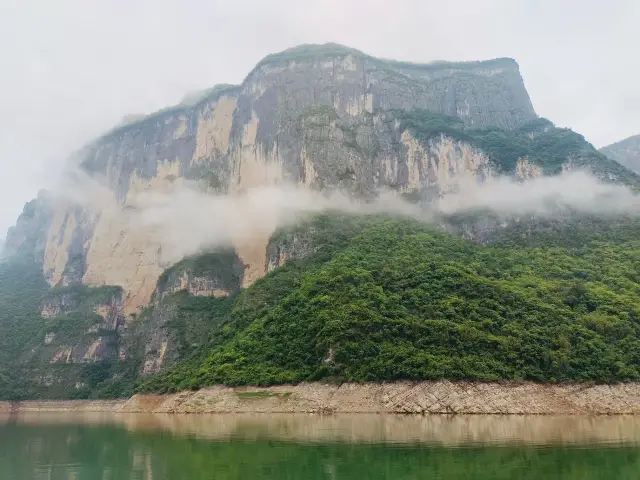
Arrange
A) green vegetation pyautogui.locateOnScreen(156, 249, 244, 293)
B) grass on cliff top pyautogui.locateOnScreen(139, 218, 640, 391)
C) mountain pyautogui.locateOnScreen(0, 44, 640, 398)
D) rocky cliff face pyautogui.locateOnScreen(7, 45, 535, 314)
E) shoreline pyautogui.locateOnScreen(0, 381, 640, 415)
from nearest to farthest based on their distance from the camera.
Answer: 1. shoreline pyautogui.locateOnScreen(0, 381, 640, 415)
2. grass on cliff top pyautogui.locateOnScreen(139, 218, 640, 391)
3. mountain pyautogui.locateOnScreen(0, 44, 640, 398)
4. green vegetation pyautogui.locateOnScreen(156, 249, 244, 293)
5. rocky cliff face pyautogui.locateOnScreen(7, 45, 535, 314)

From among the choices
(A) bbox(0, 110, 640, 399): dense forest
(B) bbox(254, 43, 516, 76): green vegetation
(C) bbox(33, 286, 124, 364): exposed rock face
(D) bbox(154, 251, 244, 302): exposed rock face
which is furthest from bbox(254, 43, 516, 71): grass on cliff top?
(C) bbox(33, 286, 124, 364): exposed rock face

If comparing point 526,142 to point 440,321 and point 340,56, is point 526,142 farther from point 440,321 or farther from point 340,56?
point 440,321

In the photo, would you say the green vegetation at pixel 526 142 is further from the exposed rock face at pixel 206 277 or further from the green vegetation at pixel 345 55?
the exposed rock face at pixel 206 277

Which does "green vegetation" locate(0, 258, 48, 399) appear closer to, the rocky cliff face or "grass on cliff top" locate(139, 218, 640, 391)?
the rocky cliff face

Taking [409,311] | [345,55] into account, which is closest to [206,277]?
[409,311]

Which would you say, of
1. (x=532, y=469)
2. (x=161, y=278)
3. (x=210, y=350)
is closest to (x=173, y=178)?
(x=161, y=278)

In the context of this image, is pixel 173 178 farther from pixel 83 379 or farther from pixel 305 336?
pixel 305 336
